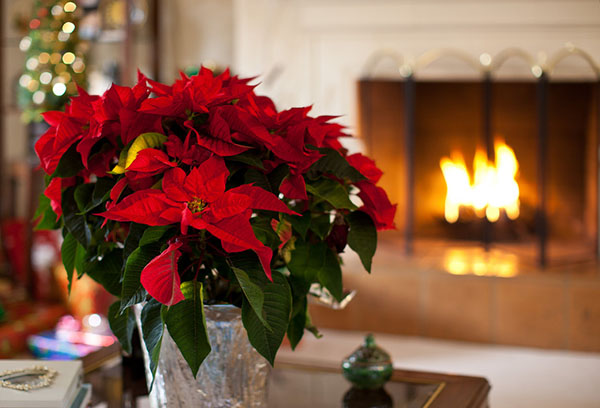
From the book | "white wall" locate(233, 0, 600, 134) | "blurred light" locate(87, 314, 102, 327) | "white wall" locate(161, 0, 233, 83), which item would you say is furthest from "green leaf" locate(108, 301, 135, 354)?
"white wall" locate(161, 0, 233, 83)

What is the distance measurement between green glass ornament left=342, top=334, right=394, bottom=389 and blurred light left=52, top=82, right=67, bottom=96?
2323 millimetres

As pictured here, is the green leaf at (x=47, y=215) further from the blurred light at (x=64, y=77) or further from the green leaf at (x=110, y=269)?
the blurred light at (x=64, y=77)

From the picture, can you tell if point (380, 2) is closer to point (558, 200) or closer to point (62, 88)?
point (558, 200)

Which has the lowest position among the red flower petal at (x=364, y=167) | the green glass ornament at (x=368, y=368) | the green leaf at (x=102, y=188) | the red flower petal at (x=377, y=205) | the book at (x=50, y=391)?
the green glass ornament at (x=368, y=368)

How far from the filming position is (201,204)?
0.74 m

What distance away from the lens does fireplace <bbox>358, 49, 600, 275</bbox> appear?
3145 millimetres

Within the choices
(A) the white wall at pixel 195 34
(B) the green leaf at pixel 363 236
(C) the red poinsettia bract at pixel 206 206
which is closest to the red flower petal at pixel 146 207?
(C) the red poinsettia bract at pixel 206 206

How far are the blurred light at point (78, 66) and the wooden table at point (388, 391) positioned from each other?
7.45 ft

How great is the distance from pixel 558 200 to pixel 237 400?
8.76ft

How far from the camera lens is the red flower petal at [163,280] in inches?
26.9

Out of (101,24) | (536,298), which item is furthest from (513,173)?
(101,24)

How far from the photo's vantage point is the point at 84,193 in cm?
85

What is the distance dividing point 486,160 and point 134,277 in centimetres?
260

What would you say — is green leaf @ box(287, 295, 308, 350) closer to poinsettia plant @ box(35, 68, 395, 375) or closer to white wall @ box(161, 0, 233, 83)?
poinsettia plant @ box(35, 68, 395, 375)
